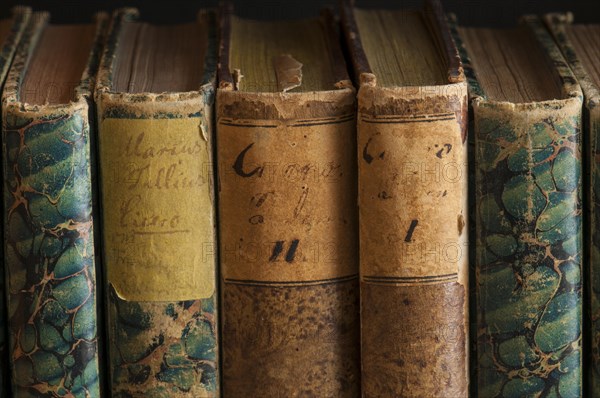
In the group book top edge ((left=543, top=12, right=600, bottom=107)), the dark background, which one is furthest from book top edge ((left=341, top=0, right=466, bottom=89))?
the dark background

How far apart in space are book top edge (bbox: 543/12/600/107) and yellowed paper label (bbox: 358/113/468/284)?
0.13m

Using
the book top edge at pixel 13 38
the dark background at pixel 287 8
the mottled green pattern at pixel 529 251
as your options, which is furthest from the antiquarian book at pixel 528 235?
the book top edge at pixel 13 38

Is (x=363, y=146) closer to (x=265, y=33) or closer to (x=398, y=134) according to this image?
(x=398, y=134)

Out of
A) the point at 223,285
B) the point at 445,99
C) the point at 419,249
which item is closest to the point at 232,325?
the point at 223,285

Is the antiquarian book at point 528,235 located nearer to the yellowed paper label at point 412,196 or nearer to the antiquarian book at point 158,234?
the yellowed paper label at point 412,196

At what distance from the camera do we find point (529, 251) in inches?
43.4

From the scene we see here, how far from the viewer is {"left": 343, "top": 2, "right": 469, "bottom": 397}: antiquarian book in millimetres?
1072

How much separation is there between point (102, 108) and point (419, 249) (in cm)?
32

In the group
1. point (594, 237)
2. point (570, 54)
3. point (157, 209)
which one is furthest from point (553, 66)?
point (157, 209)

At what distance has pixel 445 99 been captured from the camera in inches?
42.2

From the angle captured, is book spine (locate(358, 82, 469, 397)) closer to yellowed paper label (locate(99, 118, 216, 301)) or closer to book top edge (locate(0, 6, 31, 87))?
yellowed paper label (locate(99, 118, 216, 301))

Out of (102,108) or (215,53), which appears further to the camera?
(215,53)

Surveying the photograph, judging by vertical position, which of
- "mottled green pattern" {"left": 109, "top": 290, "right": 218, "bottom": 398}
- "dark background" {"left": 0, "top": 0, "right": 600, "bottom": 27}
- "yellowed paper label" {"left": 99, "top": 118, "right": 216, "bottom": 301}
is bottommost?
"mottled green pattern" {"left": 109, "top": 290, "right": 218, "bottom": 398}

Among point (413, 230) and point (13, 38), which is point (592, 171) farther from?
point (13, 38)
